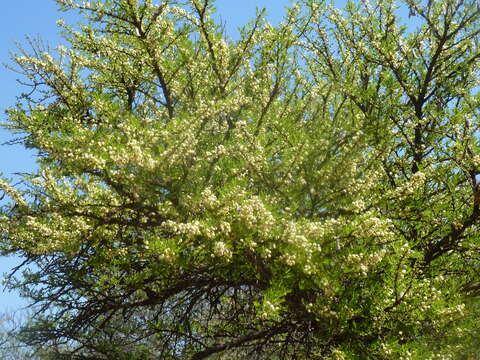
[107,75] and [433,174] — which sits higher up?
[107,75]

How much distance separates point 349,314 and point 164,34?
18.0 ft

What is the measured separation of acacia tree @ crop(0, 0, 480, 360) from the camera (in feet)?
20.0

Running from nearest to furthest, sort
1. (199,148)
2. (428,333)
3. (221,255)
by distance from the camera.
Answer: (221,255), (199,148), (428,333)

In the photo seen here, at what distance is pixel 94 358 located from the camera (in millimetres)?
8508

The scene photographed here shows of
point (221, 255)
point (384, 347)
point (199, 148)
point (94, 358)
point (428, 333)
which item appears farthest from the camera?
point (94, 358)

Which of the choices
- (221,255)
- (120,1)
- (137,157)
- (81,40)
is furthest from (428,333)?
(81,40)

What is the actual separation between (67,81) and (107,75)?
0.82 meters

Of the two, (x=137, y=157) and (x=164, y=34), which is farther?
(x=164, y=34)

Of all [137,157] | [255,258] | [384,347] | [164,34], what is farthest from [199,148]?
[384,347]

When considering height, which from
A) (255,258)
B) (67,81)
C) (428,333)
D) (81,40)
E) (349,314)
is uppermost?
(81,40)

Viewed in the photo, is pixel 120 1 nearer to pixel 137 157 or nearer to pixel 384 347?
pixel 137 157

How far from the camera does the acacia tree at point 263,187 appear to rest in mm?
6086

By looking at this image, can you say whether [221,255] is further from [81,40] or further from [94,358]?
[81,40]

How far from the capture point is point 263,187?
6.85 meters
